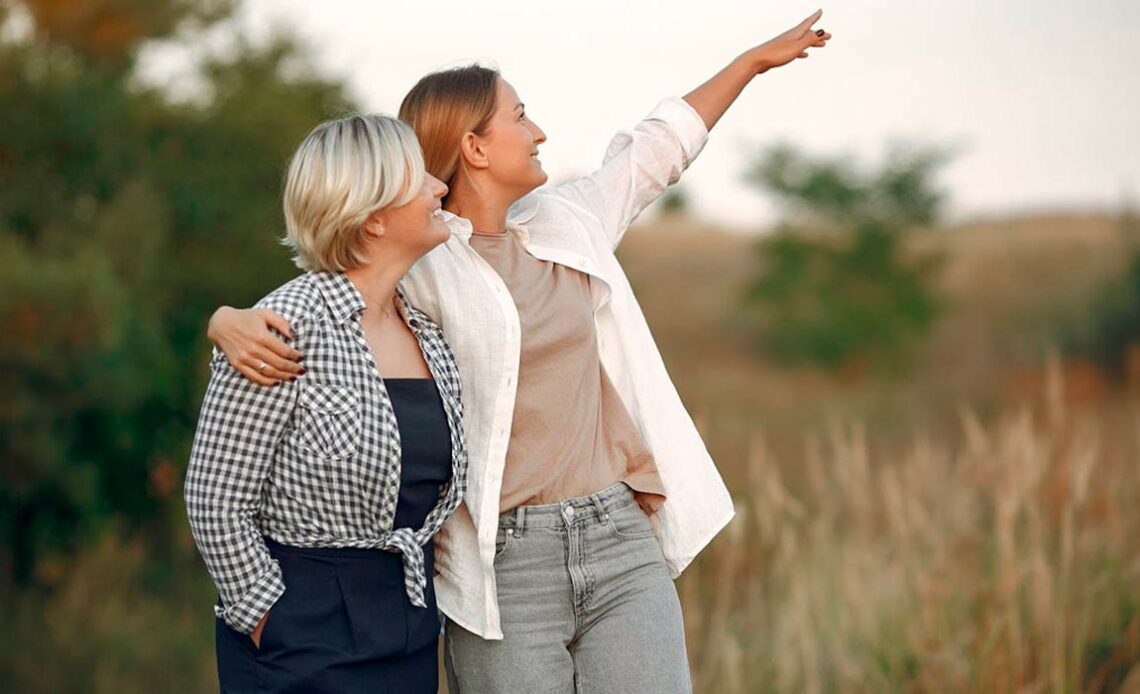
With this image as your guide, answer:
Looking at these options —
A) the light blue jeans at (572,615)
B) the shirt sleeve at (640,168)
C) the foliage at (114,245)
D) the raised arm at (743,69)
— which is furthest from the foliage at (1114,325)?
the light blue jeans at (572,615)

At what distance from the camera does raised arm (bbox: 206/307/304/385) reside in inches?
110

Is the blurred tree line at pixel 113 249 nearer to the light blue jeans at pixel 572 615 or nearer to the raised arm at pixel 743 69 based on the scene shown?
the light blue jeans at pixel 572 615

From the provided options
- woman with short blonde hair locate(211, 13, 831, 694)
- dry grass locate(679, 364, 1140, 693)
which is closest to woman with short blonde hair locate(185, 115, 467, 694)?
woman with short blonde hair locate(211, 13, 831, 694)

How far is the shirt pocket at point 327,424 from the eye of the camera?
9.37ft

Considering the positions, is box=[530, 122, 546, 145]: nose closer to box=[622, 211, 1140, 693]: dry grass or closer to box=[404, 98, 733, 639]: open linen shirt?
box=[404, 98, 733, 639]: open linen shirt

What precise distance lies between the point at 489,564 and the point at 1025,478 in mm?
2589

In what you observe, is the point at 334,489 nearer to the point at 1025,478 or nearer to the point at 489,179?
the point at 489,179

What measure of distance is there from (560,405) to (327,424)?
582 millimetres

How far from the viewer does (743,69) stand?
3.78m

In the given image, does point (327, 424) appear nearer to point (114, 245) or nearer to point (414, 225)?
point (414, 225)

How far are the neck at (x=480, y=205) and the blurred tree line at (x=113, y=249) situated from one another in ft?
20.1

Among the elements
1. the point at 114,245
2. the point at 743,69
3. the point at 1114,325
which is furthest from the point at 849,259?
the point at 743,69

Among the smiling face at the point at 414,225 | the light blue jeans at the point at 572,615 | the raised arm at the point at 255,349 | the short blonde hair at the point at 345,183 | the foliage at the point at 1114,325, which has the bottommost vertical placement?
the foliage at the point at 1114,325

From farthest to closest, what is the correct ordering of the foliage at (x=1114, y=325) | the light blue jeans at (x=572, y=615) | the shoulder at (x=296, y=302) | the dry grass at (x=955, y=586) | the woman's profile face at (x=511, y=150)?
1. the foliage at (x=1114, y=325)
2. the dry grass at (x=955, y=586)
3. the woman's profile face at (x=511, y=150)
4. the light blue jeans at (x=572, y=615)
5. the shoulder at (x=296, y=302)
